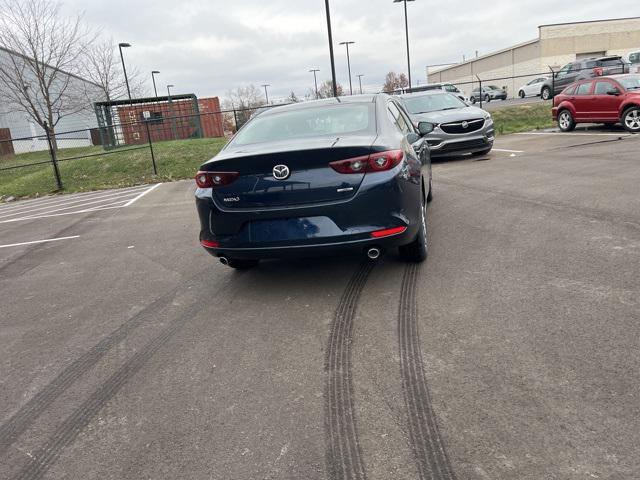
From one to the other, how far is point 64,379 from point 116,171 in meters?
15.6

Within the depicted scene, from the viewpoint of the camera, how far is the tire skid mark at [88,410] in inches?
95.5

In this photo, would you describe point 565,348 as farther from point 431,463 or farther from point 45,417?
point 45,417

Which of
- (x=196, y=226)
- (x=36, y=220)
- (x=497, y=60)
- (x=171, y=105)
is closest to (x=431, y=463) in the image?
(x=196, y=226)

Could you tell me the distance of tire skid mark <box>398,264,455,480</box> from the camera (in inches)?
85.9

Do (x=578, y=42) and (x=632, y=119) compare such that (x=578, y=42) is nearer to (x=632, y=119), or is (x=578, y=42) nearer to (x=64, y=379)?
(x=632, y=119)

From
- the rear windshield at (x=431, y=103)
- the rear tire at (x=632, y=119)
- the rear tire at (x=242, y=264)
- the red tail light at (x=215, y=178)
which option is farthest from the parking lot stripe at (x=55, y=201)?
the rear tire at (x=632, y=119)

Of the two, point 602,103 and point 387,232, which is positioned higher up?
point 602,103

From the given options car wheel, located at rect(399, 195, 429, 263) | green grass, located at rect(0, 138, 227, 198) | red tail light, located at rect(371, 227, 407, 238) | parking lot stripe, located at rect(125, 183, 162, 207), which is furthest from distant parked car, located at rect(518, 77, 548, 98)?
red tail light, located at rect(371, 227, 407, 238)

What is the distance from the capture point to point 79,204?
12016 millimetres

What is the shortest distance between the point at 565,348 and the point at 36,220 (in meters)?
9.99

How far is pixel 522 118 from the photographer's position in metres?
20.6

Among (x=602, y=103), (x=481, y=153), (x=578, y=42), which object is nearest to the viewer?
(x=481, y=153)

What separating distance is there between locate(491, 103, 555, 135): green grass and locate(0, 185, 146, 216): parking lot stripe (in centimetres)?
1284

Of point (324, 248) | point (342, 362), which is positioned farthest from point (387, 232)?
point (342, 362)
